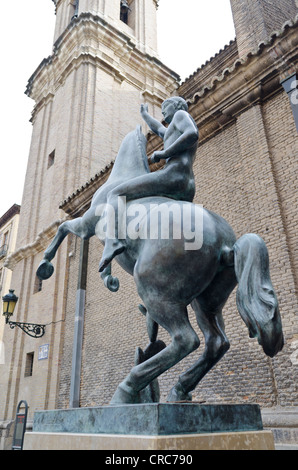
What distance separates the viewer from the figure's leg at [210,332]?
93.9 inches

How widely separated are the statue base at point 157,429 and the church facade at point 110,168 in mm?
4159

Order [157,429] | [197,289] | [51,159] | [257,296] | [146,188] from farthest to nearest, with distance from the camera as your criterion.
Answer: [51,159]
[146,188]
[197,289]
[257,296]
[157,429]

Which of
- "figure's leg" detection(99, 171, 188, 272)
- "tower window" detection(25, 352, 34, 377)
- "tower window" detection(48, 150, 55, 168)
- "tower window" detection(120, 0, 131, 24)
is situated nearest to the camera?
"figure's leg" detection(99, 171, 188, 272)

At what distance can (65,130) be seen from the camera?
15953 millimetres

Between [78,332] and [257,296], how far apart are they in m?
9.87

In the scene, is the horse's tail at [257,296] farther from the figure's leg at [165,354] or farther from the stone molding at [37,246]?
the stone molding at [37,246]

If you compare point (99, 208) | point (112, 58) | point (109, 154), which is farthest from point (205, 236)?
point (112, 58)

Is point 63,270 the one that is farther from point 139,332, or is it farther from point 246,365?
point 246,365

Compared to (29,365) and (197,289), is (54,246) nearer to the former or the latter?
(197,289)

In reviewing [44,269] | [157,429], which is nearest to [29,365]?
[44,269]

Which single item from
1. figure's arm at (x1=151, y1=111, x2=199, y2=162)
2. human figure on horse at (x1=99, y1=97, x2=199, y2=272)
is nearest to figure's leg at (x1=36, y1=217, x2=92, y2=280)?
human figure on horse at (x1=99, y1=97, x2=199, y2=272)

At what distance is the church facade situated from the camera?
6.80 m

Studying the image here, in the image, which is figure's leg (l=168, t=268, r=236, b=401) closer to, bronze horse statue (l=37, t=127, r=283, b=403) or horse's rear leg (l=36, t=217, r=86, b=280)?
bronze horse statue (l=37, t=127, r=283, b=403)

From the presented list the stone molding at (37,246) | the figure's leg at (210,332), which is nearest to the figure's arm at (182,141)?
the figure's leg at (210,332)
